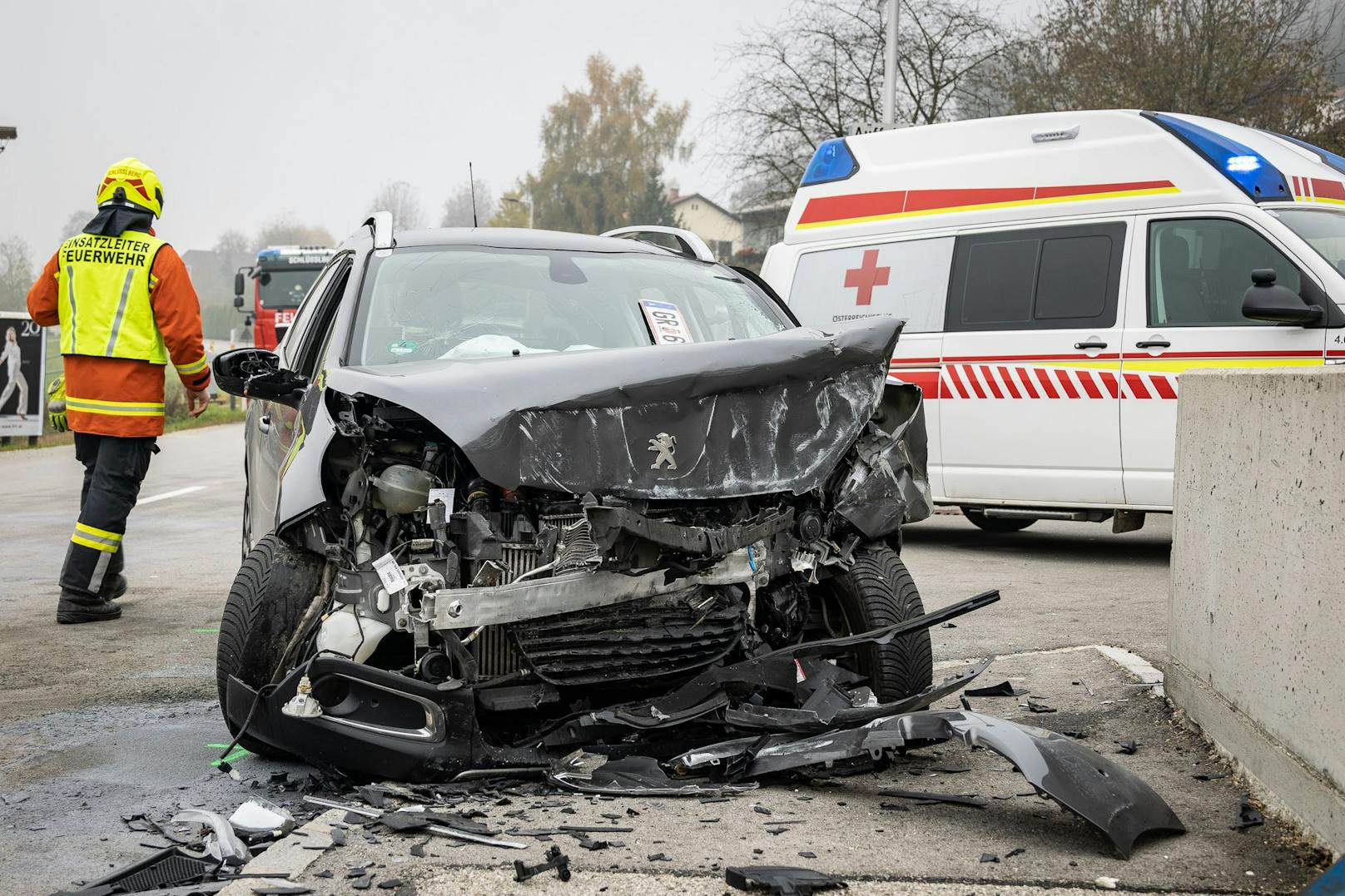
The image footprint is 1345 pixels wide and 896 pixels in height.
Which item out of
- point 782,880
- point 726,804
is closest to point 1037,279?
Answer: point 726,804

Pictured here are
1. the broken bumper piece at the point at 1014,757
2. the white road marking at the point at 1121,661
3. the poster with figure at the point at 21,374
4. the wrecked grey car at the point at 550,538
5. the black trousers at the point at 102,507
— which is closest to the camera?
the broken bumper piece at the point at 1014,757

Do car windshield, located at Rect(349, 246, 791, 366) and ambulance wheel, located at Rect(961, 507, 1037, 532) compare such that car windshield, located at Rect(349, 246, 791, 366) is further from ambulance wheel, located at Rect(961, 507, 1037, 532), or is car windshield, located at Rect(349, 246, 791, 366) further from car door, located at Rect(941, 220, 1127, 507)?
ambulance wheel, located at Rect(961, 507, 1037, 532)

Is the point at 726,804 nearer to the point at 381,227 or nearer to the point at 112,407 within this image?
the point at 381,227

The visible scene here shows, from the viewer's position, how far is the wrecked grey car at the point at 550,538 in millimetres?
3652

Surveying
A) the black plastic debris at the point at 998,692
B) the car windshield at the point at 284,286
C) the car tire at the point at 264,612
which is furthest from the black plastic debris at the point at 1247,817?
the car windshield at the point at 284,286

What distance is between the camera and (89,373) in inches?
264

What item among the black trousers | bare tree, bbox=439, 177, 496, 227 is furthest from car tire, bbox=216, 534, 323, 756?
bare tree, bbox=439, 177, 496, 227

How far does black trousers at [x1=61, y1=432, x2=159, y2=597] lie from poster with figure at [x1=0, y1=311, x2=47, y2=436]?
45.1 feet

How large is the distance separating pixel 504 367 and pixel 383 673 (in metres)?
0.88

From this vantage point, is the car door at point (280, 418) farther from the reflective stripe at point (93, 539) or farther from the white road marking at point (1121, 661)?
the white road marking at point (1121, 661)

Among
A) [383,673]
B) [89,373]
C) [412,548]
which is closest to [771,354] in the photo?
[412,548]

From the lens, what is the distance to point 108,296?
22.0ft

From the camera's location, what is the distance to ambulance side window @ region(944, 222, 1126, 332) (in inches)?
328

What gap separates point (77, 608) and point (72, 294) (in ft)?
4.92
